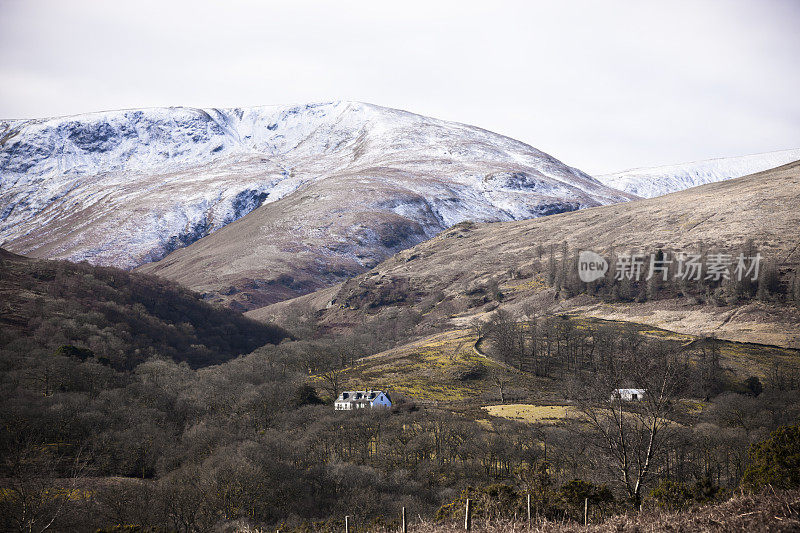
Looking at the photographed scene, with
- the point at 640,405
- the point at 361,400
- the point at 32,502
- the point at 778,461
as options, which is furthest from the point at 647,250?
the point at 32,502

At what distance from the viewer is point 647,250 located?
154m

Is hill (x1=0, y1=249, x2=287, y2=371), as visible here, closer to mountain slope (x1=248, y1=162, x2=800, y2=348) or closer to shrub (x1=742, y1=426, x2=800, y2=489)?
mountain slope (x1=248, y1=162, x2=800, y2=348)

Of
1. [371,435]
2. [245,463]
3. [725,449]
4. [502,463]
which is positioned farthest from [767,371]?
[245,463]

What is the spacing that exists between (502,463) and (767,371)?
57.2 meters

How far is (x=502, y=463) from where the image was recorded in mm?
52469

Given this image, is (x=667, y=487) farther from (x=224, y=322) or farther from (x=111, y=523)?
(x=224, y=322)

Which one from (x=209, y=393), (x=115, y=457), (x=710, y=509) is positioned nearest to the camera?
(x=710, y=509)

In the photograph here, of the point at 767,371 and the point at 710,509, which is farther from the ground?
the point at 710,509

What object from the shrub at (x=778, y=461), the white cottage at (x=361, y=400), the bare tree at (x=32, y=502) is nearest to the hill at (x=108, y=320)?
the bare tree at (x=32, y=502)

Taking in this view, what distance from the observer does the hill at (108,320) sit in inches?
3430

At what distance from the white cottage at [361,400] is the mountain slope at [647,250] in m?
69.3

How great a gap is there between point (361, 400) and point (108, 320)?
66.3 m

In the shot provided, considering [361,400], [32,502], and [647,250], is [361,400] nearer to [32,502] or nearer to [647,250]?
[32,502]

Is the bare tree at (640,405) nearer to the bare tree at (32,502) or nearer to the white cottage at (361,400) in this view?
the bare tree at (32,502)
